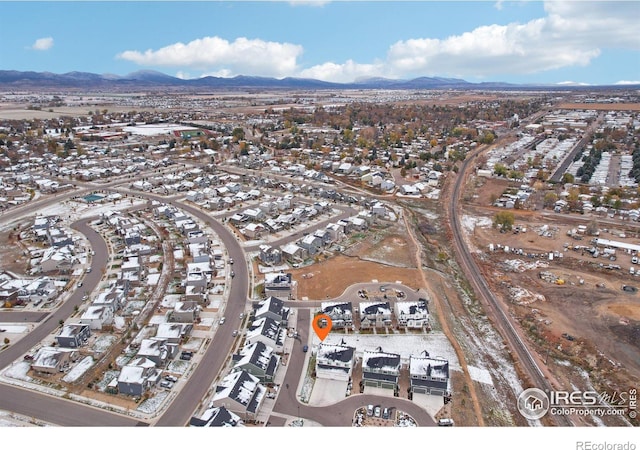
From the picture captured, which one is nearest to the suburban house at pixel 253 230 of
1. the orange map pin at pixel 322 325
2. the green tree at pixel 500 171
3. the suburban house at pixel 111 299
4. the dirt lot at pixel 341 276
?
the dirt lot at pixel 341 276

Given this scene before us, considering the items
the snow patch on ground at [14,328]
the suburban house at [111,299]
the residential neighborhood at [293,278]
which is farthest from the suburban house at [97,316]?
the snow patch on ground at [14,328]

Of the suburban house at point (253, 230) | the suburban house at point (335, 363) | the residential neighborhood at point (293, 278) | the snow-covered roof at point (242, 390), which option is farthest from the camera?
the suburban house at point (253, 230)

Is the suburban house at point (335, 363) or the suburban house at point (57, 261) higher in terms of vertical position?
the suburban house at point (57, 261)

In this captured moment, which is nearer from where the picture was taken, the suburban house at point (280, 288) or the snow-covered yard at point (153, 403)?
the snow-covered yard at point (153, 403)

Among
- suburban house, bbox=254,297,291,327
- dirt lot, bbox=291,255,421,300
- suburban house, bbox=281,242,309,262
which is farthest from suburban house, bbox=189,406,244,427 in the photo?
suburban house, bbox=281,242,309,262

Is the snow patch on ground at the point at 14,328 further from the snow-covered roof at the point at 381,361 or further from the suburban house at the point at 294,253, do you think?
the snow-covered roof at the point at 381,361

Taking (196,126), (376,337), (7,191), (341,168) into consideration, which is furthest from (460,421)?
(196,126)

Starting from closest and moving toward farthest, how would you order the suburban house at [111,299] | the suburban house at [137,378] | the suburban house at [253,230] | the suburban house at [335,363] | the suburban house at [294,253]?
the suburban house at [137,378] < the suburban house at [335,363] < the suburban house at [111,299] < the suburban house at [294,253] < the suburban house at [253,230]

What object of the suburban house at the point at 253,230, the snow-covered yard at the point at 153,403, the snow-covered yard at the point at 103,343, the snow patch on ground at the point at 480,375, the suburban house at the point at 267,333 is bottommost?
the snow patch on ground at the point at 480,375

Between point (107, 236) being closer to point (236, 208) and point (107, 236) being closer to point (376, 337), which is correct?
point (236, 208)
